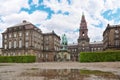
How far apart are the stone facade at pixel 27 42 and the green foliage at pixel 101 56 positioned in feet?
97.3

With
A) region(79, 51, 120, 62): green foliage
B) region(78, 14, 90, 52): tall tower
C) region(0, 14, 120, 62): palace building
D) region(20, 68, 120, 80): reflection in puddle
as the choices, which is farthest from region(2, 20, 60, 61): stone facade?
region(20, 68, 120, 80): reflection in puddle

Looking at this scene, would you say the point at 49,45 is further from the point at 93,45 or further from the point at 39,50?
the point at 93,45

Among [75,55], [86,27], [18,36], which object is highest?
[86,27]

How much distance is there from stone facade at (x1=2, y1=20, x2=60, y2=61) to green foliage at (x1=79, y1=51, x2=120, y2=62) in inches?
1168

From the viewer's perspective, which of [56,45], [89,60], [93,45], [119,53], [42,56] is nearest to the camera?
[119,53]

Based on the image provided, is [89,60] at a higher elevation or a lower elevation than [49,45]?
lower

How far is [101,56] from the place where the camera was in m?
40.0

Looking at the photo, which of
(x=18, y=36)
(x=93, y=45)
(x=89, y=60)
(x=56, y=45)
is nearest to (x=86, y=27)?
(x=93, y=45)

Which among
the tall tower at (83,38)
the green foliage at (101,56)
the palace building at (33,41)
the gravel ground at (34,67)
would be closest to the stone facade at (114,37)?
the palace building at (33,41)

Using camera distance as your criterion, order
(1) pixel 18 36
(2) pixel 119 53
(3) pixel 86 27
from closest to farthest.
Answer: (2) pixel 119 53 → (1) pixel 18 36 → (3) pixel 86 27

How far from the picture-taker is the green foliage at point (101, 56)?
38875 millimetres

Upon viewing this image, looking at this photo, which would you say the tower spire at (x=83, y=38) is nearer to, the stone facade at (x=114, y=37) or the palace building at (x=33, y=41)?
the palace building at (x=33, y=41)

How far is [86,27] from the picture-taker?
104938 millimetres

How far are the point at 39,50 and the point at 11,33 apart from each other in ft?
43.0
